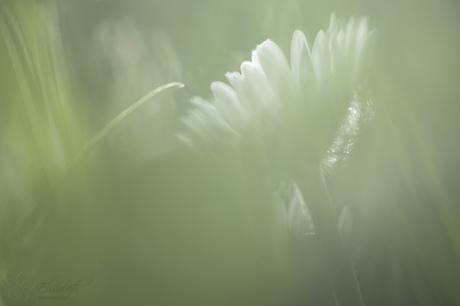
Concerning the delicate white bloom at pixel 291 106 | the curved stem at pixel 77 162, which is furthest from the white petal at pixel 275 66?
the curved stem at pixel 77 162

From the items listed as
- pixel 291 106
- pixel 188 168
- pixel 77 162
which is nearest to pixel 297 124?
pixel 291 106

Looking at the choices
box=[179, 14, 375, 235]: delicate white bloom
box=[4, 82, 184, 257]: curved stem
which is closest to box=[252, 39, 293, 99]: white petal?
box=[179, 14, 375, 235]: delicate white bloom

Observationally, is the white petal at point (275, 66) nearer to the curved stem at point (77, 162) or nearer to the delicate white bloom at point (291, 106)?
the delicate white bloom at point (291, 106)

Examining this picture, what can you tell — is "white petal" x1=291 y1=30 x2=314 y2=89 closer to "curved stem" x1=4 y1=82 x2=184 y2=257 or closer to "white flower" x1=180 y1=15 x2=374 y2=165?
"white flower" x1=180 y1=15 x2=374 y2=165

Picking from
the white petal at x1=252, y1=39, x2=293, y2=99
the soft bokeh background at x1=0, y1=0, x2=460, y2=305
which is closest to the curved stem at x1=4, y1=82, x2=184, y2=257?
the soft bokeh background at x1=0, y1=0, x2=460, y2=305

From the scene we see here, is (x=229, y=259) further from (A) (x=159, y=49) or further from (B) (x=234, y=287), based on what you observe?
(A) (x=159, y=49)

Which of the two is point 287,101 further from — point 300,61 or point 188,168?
point 188,168

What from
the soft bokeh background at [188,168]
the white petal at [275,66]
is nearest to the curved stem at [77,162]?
the soft bokeh background at [188,168]

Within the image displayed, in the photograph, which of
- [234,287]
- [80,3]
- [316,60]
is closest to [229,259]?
[234,287]
